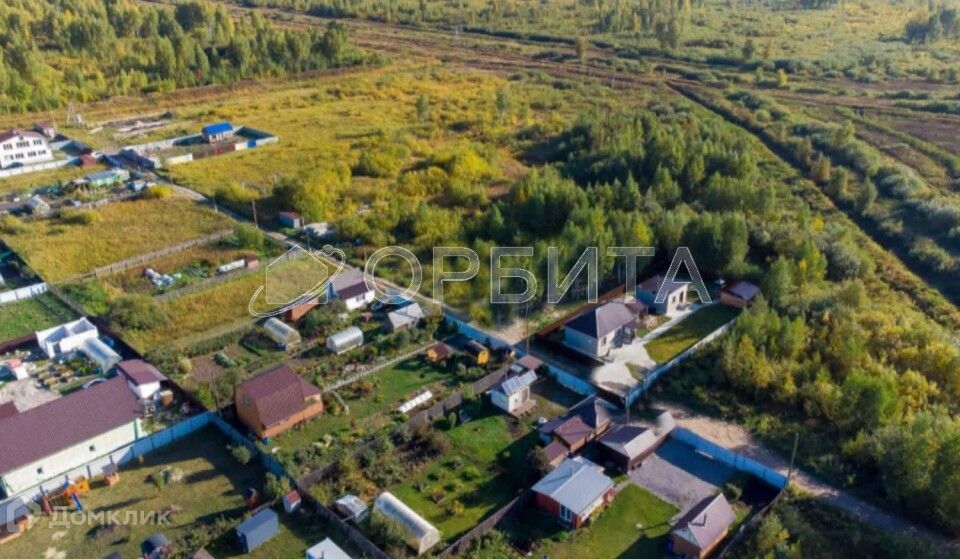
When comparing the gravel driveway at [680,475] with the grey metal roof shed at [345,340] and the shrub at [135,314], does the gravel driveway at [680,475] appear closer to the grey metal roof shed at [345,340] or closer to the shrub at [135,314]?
the grey metal roof shed at [345,340]

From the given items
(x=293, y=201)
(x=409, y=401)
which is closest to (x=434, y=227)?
(x=293, y=201)

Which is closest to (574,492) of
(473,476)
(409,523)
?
(473,476)

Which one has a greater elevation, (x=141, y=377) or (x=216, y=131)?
(x=216, y=131)

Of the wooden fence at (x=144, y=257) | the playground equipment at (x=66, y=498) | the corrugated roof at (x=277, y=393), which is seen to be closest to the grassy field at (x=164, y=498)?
the playground equipment at (x=66, y=498)

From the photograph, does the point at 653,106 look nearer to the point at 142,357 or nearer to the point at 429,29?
the point at 142,357

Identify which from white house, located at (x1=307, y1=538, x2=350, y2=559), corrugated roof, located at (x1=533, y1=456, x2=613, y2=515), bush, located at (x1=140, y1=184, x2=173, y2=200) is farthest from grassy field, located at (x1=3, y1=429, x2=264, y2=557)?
bush, located at (x1=140, y1=184, x2=173, y2=200)

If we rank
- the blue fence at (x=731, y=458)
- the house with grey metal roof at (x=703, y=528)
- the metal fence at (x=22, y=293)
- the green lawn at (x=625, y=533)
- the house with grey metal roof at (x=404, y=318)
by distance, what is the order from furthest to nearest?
1. the metal fence at (x=22, y=293)
2. the house with grey metal roof at (x=404, y=318)
3. the blue fence at (x=731, y=458)
4. the green lawn at (x=625, y=533)
5. the house with grey metal roof at (x=703, y=528)

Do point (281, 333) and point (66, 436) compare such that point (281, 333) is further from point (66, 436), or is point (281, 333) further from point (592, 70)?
point (592, 70)
